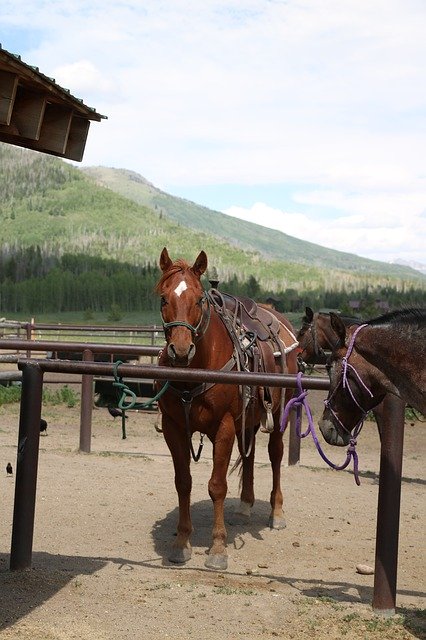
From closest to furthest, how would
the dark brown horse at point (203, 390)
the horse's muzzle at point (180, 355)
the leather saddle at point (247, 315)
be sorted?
1. the horse's muzzle at point (180, 355)
2. the dark brown horse at point (203, 390)
3. the leather saddle at point (247, 315)

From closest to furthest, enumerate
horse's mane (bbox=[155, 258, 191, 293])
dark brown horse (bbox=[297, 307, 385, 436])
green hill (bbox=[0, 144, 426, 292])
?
horse's mane (bbox=[155, 258, 191, 293])
dark brown horse (bbox=[297, 307, 385, 436])
green hill (bbox=[0, 144, 426, 292])

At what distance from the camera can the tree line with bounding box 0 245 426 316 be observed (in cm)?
5394

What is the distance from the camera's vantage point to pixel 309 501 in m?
8.31

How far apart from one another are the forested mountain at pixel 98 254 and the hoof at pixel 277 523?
1647 inches

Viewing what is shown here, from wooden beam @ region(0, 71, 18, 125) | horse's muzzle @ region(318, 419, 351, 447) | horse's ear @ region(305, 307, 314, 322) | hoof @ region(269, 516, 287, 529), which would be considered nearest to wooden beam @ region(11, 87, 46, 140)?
wooden beam @ region(0, 71, 18, 125)

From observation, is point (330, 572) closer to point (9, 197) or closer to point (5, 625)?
point (5, 625)

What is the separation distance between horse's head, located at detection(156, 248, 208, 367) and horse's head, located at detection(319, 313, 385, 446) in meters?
1.19

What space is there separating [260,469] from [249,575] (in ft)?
14.0

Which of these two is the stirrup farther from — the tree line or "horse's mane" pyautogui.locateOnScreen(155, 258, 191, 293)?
the tree line

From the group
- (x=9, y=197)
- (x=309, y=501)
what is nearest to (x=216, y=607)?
(x=309, y=501)

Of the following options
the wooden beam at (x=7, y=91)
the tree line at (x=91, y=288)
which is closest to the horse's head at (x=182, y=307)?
the wooden beam at (x=7, y=91)

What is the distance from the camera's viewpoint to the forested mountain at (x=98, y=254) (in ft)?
202

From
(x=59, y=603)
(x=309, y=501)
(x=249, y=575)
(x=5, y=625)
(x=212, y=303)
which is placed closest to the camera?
(x=5, y=625)

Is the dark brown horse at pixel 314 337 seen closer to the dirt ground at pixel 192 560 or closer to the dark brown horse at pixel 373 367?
the dirt ground at pixel 192 560
